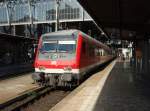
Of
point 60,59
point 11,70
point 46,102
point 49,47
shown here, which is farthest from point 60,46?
point 11,70

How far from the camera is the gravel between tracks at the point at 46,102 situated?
12927 millimetres

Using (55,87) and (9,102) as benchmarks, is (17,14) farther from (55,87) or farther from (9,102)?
(9,102)

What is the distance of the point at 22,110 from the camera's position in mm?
12289

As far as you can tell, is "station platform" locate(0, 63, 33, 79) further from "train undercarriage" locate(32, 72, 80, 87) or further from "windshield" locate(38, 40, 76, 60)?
"train undercarriage" locate(32, 72, 80, 87)

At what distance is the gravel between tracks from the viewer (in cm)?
1293

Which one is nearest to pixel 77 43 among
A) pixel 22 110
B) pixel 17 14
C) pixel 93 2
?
pixel 93 2

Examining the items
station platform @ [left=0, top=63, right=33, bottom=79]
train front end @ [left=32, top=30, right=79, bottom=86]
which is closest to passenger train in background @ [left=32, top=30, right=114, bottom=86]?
train front end @ [left=32, top=30, right=79, bottom=86]

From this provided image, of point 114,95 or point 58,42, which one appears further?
point 58,42

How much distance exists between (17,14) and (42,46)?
7596cm

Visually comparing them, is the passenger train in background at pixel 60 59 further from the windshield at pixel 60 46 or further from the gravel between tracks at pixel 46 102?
the gravel between tracks at pixel 46 102

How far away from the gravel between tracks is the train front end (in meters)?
0.58

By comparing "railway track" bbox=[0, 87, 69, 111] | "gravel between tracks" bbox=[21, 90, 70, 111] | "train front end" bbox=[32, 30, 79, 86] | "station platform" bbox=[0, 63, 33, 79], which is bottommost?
"gravel between tracks" bbox=[21, 90, 70, 111]

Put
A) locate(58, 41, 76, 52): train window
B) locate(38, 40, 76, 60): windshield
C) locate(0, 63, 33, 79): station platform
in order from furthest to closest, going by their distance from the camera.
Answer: locate(0, 63, 33, 79): station platform
locate(58, 41, 76, 52): train window
locate(38, 40, 76, 60): windshield

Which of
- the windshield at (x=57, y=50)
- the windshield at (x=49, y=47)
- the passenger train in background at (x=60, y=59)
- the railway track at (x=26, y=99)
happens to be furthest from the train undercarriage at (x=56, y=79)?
the windshield at (x=49, y=47)
